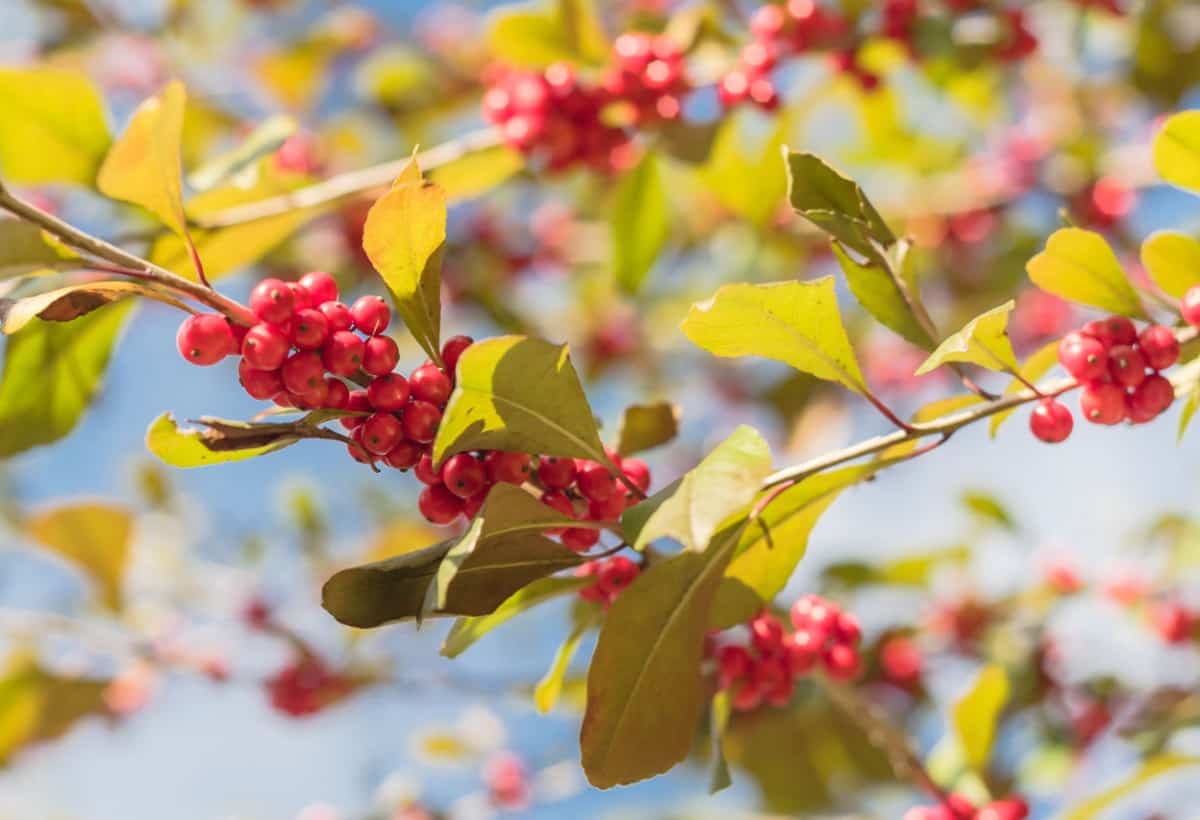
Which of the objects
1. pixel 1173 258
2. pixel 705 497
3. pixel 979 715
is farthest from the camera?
pixel 979 715

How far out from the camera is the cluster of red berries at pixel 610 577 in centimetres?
134

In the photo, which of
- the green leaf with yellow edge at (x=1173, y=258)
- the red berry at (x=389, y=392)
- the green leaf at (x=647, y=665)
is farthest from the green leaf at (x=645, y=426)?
the green leaf with yellow edge at (x=1173, y=258)

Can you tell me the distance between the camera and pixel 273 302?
1.08 metres

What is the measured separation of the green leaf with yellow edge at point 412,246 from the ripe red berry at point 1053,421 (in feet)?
2.15

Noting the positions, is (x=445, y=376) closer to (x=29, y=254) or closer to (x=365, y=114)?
(x=29, y=254)

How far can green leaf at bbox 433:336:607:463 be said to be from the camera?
103cm

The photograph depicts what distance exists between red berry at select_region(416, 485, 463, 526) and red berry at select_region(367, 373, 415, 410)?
10cm

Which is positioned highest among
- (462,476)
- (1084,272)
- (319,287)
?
(319,287)

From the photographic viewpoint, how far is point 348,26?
461 cm

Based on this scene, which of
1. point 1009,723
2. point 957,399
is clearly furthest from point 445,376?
point 1009,723

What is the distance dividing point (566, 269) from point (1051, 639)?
6.91 feet

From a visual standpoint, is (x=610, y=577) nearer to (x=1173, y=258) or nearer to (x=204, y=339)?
(x=204, y=339)

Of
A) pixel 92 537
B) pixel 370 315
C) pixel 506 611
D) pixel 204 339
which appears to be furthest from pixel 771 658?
pixel 92 537

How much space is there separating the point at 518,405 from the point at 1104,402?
Result: 0.62 meters
